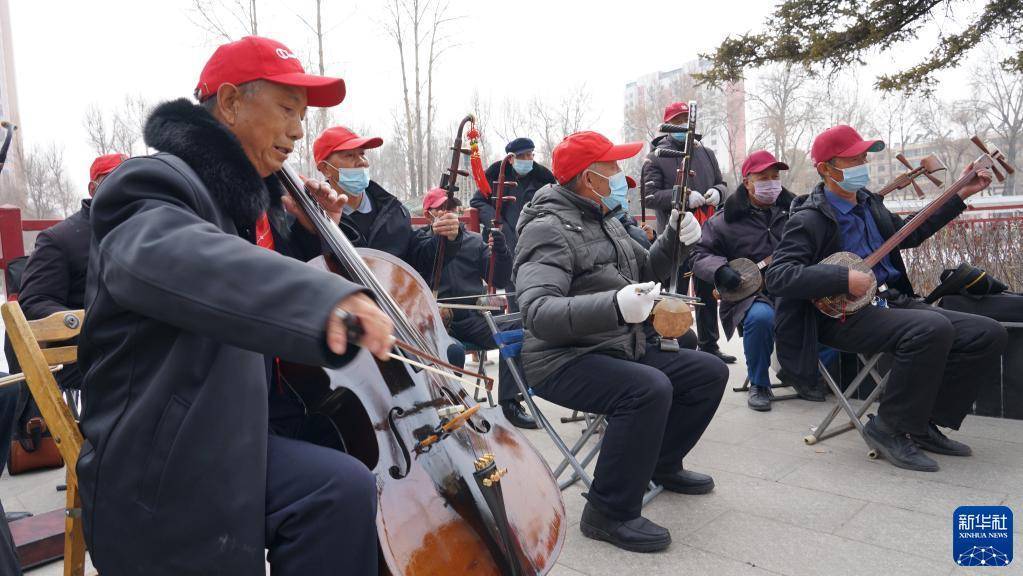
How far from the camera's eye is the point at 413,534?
179 cm

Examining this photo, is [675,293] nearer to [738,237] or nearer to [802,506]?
[802,506]

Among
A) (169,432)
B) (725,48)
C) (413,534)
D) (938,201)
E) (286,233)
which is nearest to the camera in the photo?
(169,432)

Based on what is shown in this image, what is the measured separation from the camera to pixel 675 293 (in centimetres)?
332

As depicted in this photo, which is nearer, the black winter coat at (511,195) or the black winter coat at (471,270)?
the black winter coat at (471,270)

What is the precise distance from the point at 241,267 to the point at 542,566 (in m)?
1.26

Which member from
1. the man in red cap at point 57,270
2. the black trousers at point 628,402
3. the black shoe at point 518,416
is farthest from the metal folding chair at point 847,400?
the man in red cap at point 57,270

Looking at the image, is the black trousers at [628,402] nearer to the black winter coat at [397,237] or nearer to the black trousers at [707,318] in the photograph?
the black winter coat at [397,237]

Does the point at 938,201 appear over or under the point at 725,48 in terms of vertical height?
under

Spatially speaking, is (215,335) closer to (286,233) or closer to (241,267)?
(241,267)

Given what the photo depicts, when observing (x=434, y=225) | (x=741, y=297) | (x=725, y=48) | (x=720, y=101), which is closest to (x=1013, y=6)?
(x=725, y=48)

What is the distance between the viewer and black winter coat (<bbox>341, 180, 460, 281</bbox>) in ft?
14.4

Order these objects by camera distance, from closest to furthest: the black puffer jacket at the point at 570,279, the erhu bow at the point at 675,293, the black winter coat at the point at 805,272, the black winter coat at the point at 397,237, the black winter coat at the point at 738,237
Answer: the black puffer jacket at the point at 570,279, the erhu bow at the point at 675,293, the black winter coat at the point at 805,272, the black winter coat at the point at 397,237, the black winter coat at the point at 738,237

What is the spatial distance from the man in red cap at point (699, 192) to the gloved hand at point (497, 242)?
4.74 ft

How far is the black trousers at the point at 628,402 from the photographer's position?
2.90m
